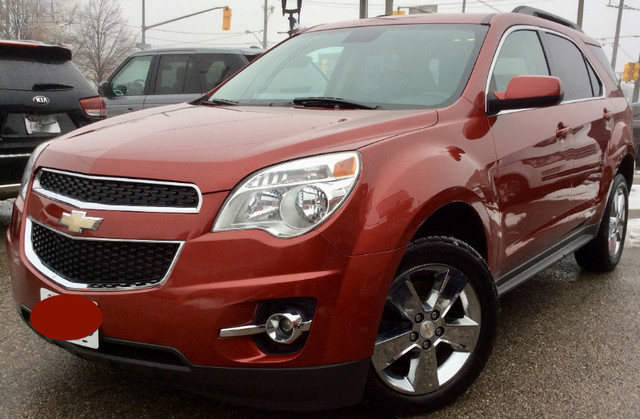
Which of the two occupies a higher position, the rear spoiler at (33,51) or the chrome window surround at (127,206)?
the rear spoiler at (33,51)

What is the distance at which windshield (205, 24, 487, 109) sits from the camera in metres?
3.12

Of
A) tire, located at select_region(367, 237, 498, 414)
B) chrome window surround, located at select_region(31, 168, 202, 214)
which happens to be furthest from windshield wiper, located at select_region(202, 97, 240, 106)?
tire, located at select_region(367, 237, 498, 414)

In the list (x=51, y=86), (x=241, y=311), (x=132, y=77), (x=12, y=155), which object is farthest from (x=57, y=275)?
(x=132, y=77)

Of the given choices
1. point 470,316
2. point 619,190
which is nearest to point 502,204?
point 470,316

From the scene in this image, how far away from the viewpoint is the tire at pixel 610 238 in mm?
4555

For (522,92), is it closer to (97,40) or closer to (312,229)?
(312,229)

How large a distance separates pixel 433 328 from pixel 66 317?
1.32 meters

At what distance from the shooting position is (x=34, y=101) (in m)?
5.17

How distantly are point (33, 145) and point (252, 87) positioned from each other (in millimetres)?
2355

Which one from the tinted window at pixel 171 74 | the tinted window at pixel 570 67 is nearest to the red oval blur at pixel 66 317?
the tinted window at pixel 570 67

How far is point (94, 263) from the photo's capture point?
2.21m

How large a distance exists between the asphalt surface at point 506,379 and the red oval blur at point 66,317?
0.99ft

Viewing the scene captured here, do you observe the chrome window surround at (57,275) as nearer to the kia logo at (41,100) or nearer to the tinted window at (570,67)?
the tinted window at (570,67)

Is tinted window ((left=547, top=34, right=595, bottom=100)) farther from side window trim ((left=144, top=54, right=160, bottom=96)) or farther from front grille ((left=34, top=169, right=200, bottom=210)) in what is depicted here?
side window trim ((left=144, top=54, right=160, bottom=96))
